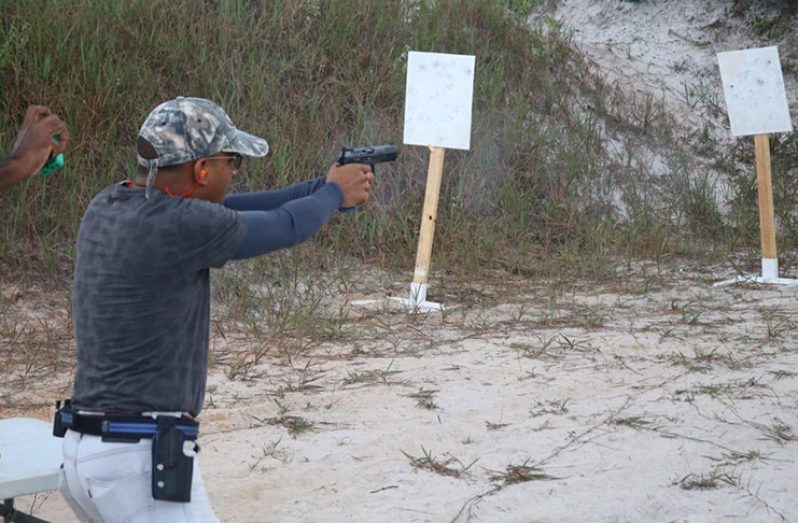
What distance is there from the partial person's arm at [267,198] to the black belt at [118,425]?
0.71m

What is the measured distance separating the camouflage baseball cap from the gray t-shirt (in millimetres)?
85

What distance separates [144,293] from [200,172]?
0.95 ft

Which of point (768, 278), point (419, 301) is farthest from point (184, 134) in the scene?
point (768, 278)

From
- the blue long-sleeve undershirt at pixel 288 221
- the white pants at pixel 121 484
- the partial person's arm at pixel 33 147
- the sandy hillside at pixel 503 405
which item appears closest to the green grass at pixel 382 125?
the sandy hillside at pixel 503 405

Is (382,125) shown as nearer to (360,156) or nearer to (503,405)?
(503,405)

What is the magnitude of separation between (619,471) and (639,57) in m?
7.72

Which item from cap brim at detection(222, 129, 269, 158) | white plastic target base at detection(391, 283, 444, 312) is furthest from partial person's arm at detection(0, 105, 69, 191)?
white plastic target base at detection(391, 283, 444, 312)

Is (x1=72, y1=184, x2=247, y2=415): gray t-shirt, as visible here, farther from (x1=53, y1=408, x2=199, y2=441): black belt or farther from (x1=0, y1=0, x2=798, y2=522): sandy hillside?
(x1=0, y1=0, x2=798, y2=522): sandy hillside

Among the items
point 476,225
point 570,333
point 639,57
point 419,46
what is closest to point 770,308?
point 570,333

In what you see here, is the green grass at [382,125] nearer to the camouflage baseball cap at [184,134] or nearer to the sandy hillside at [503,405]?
the sandy hillside at [503,405]

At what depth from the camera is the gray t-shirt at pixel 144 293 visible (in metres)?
2.43

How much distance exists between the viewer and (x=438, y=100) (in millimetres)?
7055

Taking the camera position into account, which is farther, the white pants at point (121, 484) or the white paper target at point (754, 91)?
the white paper target at point (754, 91)

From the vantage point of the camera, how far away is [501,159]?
368 inches
